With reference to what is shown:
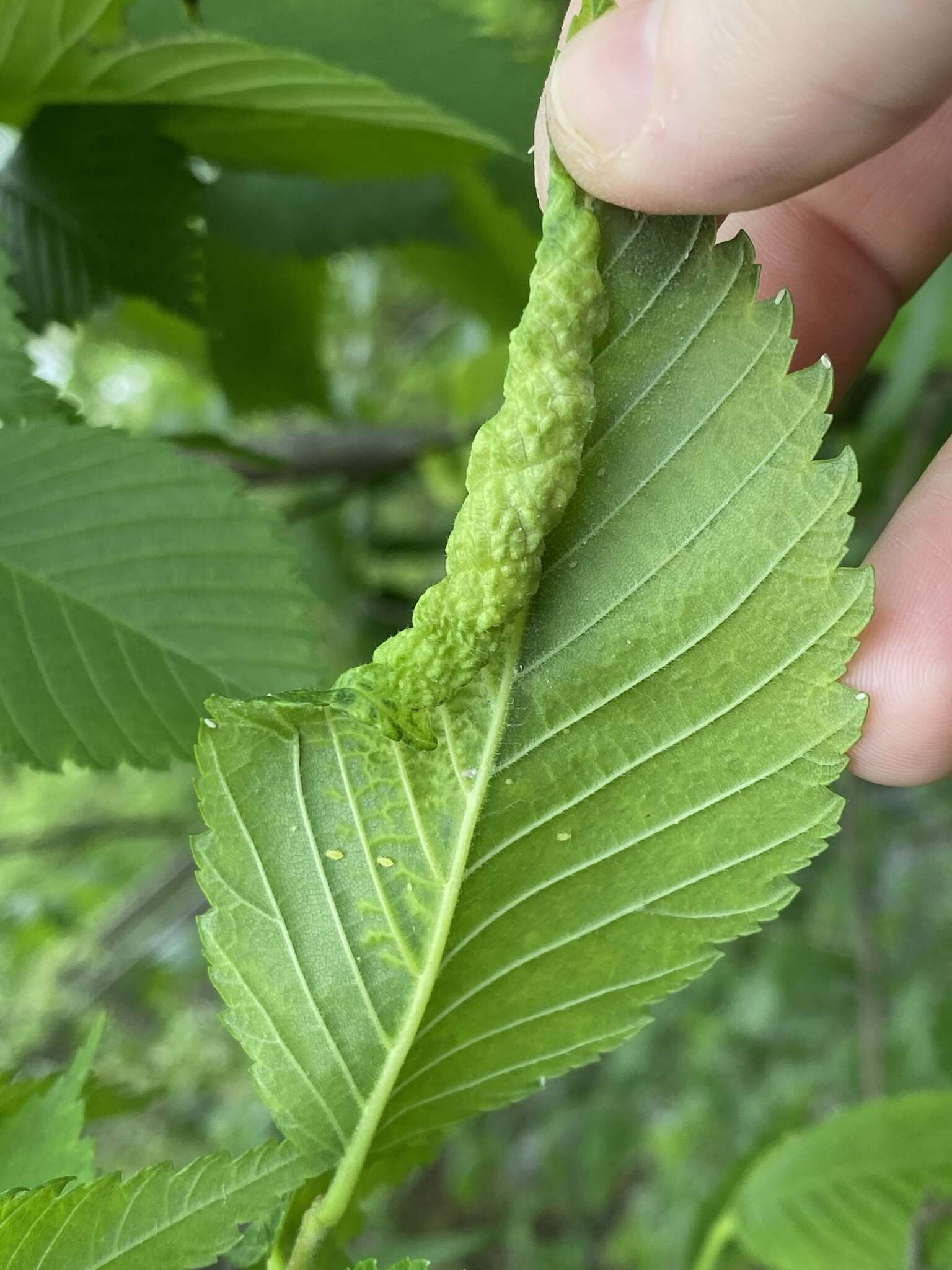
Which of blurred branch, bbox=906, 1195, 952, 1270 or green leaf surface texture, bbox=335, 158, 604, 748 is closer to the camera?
green leaf surface texture, bbox=335, 158, 604, 748

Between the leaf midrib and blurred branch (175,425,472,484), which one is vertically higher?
blurred branch (175,425,472,484)

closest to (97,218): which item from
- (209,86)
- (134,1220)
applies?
(209,86)

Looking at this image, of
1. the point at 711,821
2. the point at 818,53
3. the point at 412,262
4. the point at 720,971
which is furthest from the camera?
the point at 720,971

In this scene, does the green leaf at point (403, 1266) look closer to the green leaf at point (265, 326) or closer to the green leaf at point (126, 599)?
the green leaf at point (126, 599)

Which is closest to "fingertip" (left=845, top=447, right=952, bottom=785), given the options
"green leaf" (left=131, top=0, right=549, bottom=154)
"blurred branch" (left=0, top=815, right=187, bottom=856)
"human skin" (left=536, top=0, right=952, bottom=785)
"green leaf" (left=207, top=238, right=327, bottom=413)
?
"human skin" (left=536, top=0, right=952, bottom=785)

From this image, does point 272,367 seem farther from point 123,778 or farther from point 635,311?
A: point 123,778

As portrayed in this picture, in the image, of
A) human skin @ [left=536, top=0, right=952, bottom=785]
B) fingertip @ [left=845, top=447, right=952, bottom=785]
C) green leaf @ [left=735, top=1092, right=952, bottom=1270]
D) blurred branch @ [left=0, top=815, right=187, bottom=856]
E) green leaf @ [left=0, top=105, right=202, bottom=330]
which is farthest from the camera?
blurred branch @ [left=0, top=815, right=187, bottom=856]

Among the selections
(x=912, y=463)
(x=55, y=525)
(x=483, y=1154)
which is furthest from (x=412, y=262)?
(x=483, y=1154)

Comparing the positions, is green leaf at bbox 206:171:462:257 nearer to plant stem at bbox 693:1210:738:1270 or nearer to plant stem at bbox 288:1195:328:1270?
plant stem at bbox 288:1195:328:1270

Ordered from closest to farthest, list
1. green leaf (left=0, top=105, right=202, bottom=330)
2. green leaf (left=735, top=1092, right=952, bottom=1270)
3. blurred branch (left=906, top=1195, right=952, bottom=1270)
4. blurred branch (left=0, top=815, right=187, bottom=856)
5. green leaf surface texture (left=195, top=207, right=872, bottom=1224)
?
green leaf surface texture (left=195, top=207, right=872, bottom=1224) < green leaf (left=0, top=105, right=202, bottom=330) < blurred branch (left=906, top=1195, right=952, bottom=1270) < green leaf (left=735, top=1092, right=952, bottom=1270) < blurred branch (left=0, top=815, right=187, bottom=856)
